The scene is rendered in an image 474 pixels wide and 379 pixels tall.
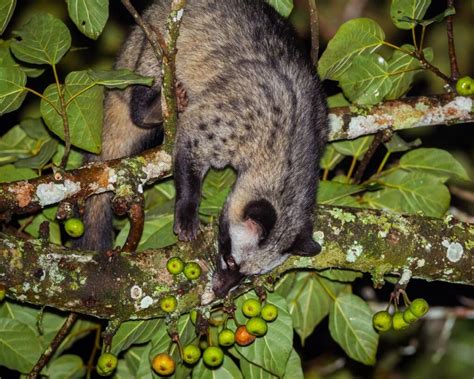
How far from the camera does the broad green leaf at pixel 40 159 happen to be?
4.05 m

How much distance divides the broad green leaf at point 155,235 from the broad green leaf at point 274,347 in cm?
71

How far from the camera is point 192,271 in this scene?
12.3 ft

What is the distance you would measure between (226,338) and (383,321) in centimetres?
84

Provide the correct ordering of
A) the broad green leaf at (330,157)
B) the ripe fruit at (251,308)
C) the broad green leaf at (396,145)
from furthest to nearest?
the broad green leaf at (330,157) → the broad green leaf at (396,145) → the ripe fruit at (251,308)

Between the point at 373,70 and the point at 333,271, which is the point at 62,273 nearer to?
the point at 333,271

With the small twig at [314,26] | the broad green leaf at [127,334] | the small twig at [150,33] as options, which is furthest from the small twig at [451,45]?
the broad green leaf at [127,334]

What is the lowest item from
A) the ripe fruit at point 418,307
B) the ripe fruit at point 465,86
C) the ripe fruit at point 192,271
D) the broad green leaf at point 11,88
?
the ripe fruit at point 418,307

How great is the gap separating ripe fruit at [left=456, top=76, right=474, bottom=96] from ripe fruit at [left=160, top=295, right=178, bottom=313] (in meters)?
2.09

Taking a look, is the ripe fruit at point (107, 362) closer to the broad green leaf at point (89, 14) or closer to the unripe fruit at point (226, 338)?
the unripe fruit at point (226, 338)

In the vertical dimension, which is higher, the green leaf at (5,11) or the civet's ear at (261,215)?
the green leaf at (5,11)

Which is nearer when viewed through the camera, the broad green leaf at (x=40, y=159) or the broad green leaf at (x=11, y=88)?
the broad green leaf at (x=11, y=88)

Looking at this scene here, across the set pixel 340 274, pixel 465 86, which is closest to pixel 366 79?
pixel 465 86

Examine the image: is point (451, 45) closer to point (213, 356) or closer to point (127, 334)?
point (213, 356)

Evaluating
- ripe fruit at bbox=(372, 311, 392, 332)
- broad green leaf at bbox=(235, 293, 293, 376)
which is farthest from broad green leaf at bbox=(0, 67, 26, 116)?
ripe fruit at bbox=(372, 311, 392, 332)
